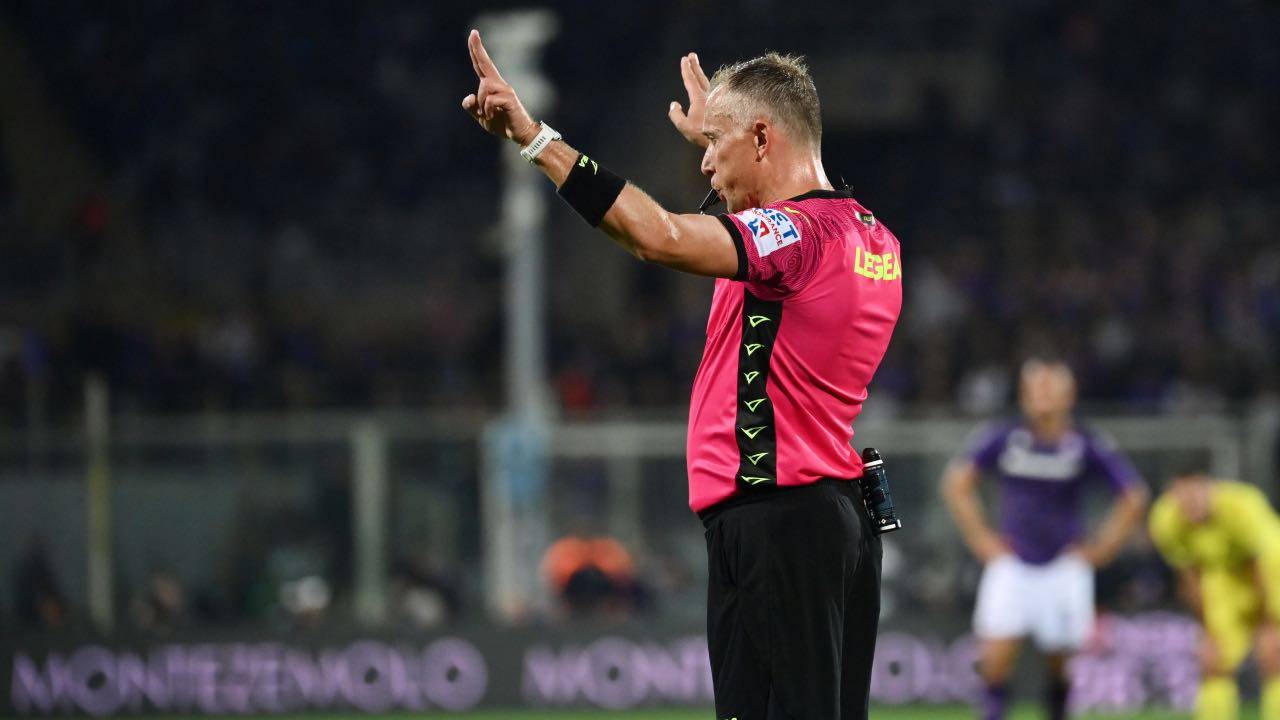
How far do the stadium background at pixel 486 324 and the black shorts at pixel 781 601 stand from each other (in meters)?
9.61

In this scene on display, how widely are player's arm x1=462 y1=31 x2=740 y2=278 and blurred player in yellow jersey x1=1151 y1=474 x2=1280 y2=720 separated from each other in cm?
787

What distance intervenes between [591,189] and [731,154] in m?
0.55

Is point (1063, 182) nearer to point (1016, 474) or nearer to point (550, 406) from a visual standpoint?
point (550, 406)

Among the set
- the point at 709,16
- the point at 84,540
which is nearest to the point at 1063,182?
the point at 709,16

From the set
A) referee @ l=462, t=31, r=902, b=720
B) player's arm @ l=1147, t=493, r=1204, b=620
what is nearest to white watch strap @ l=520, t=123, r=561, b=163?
referee @ l=462, t=31, r=902, b=720

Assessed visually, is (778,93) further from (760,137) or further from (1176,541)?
(1176,541)

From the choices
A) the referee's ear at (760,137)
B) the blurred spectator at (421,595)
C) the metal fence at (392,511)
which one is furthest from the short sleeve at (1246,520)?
the referee's ear at (760,137)

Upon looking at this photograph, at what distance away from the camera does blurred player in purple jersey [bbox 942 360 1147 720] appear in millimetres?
10703

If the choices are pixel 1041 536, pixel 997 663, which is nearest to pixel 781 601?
pixel 997 663

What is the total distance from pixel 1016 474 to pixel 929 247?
8.09 m

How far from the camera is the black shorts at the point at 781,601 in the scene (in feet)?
13.3

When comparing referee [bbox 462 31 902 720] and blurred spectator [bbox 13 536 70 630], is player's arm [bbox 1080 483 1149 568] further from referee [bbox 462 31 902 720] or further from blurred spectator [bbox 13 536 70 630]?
blurred spectator [bbox 13 536 70 630]

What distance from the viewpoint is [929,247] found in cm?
1878

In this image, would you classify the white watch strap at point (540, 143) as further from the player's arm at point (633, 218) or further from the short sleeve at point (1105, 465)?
the short sleeve at point (1105, 465)
